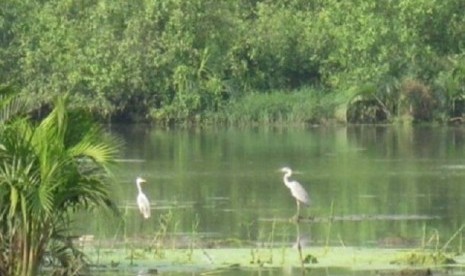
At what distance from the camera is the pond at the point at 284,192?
25.0 metres

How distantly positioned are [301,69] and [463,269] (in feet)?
179

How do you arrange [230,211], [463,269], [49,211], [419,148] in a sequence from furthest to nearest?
[419,148] → [230,211] → [463,269] → [49,211]

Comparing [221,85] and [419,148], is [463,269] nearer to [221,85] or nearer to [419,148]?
[419,148]

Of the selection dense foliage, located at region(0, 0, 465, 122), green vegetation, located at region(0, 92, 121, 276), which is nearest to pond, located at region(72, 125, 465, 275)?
green vegetation, located at region(0, 92, 121, 276)

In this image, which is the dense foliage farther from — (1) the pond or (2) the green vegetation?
(2) the green vegetation

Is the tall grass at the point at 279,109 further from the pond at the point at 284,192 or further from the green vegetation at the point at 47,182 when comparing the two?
the green vegetation at the point at 47,182

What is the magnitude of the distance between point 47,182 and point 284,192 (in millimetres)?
17523

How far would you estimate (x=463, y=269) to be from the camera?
2111 centimetres

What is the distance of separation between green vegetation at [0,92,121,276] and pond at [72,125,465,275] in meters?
0.57

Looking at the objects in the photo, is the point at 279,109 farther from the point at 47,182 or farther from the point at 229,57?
the point at 47,182

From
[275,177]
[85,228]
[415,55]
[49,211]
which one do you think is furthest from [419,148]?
[49,211]

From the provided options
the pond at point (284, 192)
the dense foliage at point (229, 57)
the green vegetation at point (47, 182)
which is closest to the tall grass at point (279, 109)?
the dense foliage at point (229, 57)

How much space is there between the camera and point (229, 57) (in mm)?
73812

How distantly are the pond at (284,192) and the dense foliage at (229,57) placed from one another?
845 centimetres
